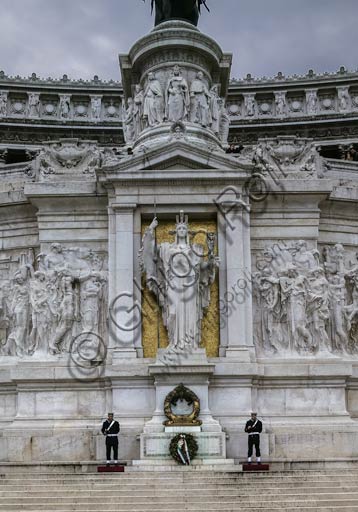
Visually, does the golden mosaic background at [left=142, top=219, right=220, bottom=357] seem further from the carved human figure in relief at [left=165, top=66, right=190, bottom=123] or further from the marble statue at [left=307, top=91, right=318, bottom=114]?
the marble statue at [left=307, top=91, right=318, bottom=114]

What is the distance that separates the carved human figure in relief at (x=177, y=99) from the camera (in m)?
30.7

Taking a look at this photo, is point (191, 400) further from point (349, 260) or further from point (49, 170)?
point (49, 170)

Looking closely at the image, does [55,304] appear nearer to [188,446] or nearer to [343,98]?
[188,446]

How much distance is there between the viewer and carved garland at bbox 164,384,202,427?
22.8 meters

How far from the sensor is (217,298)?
967 inches

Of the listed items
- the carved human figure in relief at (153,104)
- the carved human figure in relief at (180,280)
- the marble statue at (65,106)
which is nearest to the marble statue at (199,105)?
the carved human figure in relief at (153,104)

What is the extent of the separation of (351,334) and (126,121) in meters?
12.9

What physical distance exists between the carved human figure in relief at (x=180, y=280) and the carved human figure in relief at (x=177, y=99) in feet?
23.6

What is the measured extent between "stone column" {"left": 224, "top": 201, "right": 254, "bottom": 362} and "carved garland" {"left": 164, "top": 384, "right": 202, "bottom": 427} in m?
1.70

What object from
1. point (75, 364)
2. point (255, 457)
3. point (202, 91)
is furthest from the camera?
point (202, 91)

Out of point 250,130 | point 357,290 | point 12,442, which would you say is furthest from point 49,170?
point 250,130

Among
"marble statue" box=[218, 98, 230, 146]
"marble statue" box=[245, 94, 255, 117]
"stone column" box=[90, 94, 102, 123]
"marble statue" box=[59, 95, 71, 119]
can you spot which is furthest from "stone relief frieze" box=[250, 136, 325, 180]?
"marble statue" box=[59, 95, 71, 119]

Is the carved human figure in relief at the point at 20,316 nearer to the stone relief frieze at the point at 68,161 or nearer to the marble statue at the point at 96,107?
the stone relief frieze at the point at 68,161

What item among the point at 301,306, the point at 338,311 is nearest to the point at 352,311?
the point at 338,311
